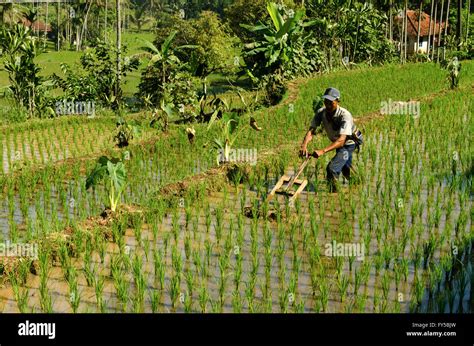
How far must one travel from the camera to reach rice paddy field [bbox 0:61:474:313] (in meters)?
4.21

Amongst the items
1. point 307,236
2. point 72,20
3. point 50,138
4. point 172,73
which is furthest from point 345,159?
point 72,20

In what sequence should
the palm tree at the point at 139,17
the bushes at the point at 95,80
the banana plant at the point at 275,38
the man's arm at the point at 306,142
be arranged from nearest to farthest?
the man's arm at the point at 306,142
the bushes at the point at 95,80
the banana plant at the point at 275,38
the palm tree at the point at 139,17

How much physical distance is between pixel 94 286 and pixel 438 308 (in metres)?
2.17

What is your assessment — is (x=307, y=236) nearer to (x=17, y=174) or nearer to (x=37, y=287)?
(x=37, y=287)

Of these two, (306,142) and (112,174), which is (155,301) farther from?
(306,142)

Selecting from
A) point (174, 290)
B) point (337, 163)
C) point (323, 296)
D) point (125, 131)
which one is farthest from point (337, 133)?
point (125, 131)

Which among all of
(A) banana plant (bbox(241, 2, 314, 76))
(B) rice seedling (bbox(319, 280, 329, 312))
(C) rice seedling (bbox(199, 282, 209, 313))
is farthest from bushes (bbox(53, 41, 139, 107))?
(B) rice seedling (bbox(319, 280, 329, 312))

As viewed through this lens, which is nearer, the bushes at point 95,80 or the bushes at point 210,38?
the bushes at point 95,80

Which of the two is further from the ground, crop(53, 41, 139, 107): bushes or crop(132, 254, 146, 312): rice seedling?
crop(53, 41, 139, 107): bushes

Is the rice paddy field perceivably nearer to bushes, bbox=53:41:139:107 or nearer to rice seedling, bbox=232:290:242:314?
rice seedling, bbox=232:290:242:314

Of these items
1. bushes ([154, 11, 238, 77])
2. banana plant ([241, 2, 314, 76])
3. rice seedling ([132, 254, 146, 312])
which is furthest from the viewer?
bushes ([154, 11, 238, 77])

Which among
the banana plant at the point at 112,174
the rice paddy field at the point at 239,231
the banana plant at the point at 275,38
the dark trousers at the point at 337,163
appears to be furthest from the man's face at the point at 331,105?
the banana plant at the point at 275,38

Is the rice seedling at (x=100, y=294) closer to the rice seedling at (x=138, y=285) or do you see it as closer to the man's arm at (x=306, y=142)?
the rice seedling at (x=138, y=285)

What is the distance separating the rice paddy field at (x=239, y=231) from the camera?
4.21 metres
